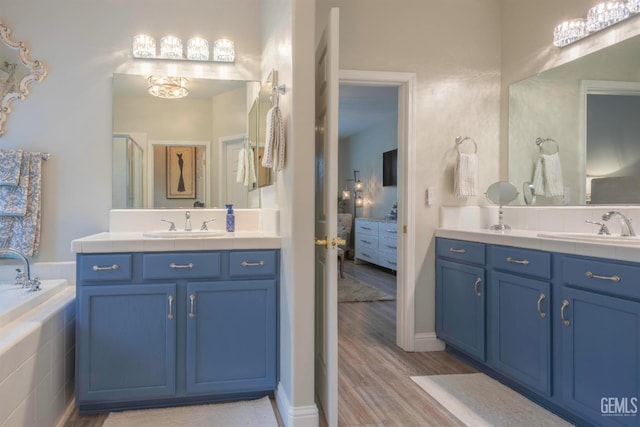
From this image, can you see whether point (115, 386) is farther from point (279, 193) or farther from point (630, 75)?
point (630, 75)

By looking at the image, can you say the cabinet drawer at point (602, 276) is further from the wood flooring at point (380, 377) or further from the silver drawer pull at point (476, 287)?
the wood flooring at point (380, 377)

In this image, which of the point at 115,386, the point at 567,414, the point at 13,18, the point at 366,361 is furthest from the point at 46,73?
the point at 567,414

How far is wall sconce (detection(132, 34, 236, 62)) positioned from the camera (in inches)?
109

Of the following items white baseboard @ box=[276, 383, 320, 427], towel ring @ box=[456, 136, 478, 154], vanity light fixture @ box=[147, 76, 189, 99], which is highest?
vanity light fixture @ box=[147, 76, 189, 99]

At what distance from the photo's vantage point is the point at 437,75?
125 inches

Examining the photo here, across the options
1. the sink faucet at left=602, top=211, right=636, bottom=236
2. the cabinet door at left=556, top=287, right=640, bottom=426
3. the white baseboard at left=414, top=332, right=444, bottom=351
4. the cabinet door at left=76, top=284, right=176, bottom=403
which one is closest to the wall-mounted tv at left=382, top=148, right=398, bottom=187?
the white baseboard at left=414, top=332, right=444, bottom=351

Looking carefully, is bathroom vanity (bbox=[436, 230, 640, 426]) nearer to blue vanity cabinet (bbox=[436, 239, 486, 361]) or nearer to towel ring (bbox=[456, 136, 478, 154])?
blue vanity cabinet (bbox=[436, 239, 486, 361])

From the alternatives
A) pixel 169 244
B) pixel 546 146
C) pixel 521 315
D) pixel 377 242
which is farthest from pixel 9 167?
pixel 377 242

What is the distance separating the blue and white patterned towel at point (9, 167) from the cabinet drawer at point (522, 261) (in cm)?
292

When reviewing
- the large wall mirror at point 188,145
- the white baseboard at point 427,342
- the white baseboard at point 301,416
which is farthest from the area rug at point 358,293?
the white baseboard at point 301,416

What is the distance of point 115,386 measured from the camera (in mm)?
2162

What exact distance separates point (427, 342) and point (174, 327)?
1858 mm

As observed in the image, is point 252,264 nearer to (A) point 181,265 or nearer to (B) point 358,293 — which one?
(A) point 181,265

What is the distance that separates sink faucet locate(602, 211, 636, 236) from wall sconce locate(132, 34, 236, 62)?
97.3 inches
